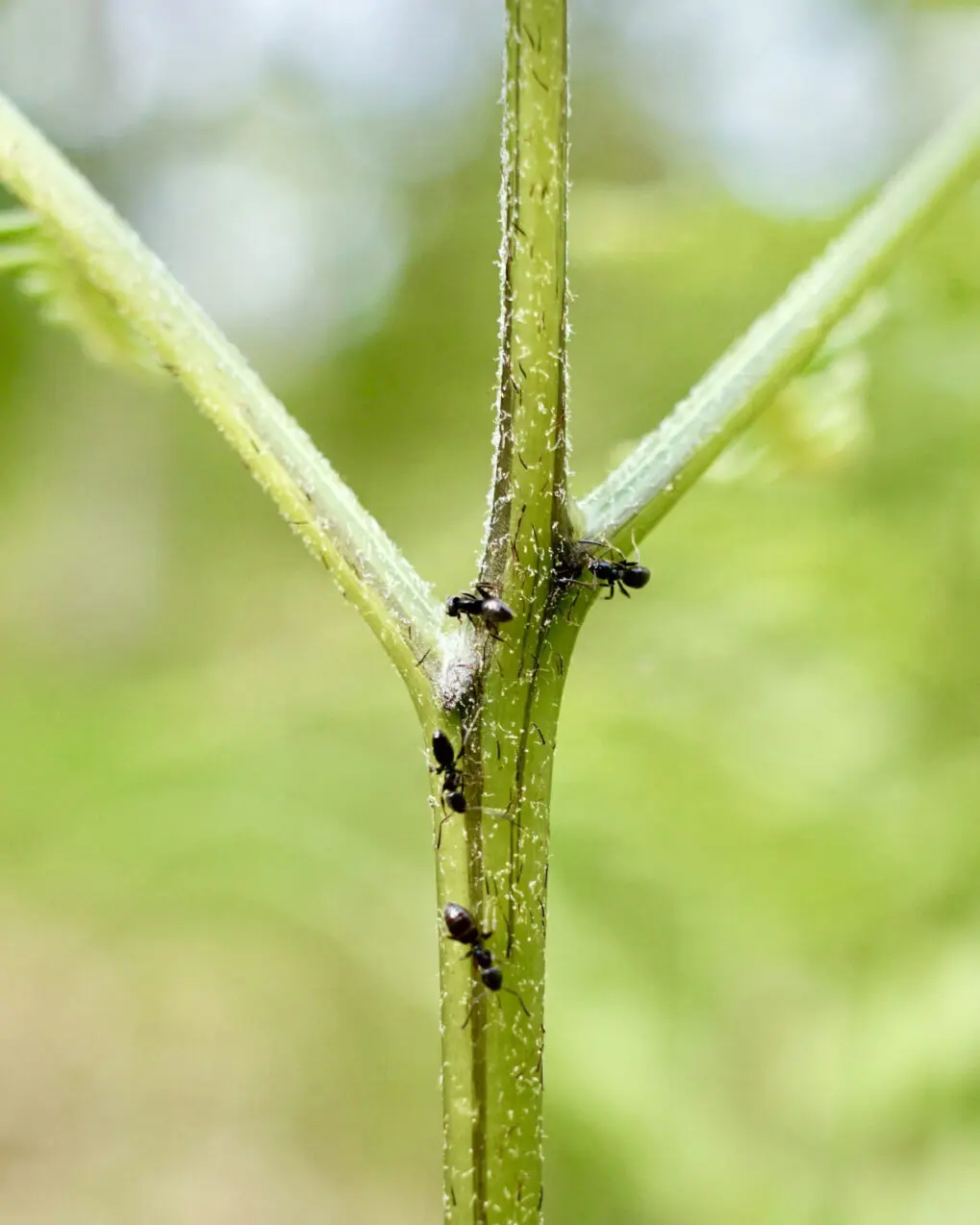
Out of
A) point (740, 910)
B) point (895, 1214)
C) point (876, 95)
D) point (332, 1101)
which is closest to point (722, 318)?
point (876, 95)

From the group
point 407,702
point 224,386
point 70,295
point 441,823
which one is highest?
point 407,702

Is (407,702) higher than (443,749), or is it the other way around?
(407,702)

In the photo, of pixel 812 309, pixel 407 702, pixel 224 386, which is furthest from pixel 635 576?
pixel 407 702

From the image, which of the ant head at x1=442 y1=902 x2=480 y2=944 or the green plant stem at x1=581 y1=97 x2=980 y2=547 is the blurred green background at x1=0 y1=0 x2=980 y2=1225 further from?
the ant head at x1=442 y1=902 x2=480 y2=944

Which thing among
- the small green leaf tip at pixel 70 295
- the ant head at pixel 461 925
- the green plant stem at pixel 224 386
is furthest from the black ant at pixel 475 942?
the small green leaf tip at pixel 70 295

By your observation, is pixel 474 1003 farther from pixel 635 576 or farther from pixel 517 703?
pixel 635 576

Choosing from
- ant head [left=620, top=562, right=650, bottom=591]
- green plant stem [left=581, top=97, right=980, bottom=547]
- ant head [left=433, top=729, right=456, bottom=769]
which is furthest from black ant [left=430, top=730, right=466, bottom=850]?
ant head [left=620, top=562, right=650, bottom=591]
